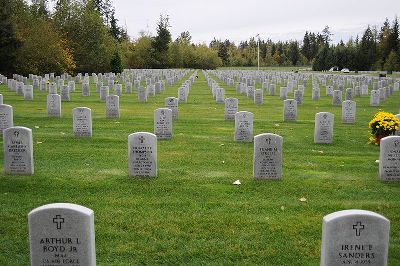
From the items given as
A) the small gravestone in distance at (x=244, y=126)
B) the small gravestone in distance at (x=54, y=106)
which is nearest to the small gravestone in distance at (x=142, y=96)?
the small gravestone in distance at (x=54, y=106)

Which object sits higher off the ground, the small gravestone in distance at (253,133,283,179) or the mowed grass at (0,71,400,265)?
the small gravestone in distance at (253,133,283,179)

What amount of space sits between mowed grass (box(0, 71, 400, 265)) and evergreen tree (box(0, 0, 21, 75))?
32.5m

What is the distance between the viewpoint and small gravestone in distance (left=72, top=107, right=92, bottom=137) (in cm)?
1364

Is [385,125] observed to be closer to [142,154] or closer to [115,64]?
[142,154]

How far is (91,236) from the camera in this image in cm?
503

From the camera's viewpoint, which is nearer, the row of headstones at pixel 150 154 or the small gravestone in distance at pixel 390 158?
the row of headstones at pixel 150 154

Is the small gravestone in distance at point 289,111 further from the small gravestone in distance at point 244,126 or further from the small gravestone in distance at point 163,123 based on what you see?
the small gravestone in distance at point 163,123

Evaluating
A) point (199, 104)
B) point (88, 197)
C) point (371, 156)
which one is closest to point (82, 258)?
point (88, 197)

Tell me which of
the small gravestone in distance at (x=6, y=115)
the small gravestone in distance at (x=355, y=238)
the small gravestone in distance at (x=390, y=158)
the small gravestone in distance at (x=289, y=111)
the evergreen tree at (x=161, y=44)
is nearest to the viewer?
the small gravestone in distance at (x=355, y=238)

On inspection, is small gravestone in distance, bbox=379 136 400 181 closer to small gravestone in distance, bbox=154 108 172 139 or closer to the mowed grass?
the mowed grass

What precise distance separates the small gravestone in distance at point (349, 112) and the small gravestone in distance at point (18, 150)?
12.4 metres

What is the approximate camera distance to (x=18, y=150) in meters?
9.33

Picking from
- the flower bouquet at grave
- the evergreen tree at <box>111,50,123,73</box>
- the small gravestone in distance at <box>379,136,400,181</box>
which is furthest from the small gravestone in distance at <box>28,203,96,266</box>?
the evergreen tree at <box>111,50,123,73</box>

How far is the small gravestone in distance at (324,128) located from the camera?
43.8 ft
